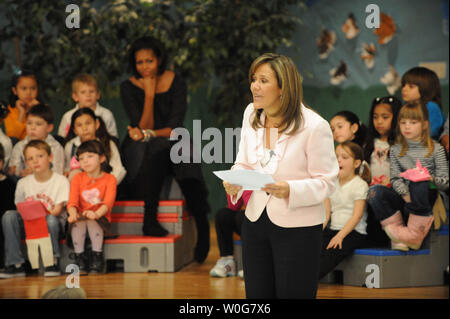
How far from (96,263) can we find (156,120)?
1123mm

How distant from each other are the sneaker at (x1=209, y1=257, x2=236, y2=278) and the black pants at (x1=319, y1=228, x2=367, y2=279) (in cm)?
62

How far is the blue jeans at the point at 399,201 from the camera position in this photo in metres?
4.01

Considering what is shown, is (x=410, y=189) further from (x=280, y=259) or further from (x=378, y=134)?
(x=280, y=259)

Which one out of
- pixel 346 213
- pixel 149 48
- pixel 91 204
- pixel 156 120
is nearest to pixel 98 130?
pixel 156 120

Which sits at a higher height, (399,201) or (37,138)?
(37,138)

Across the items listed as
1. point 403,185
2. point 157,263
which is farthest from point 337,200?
point 157,263

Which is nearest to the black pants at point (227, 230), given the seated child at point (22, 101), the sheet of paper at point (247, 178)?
the seated child at point (22, 101)

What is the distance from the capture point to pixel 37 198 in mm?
4562

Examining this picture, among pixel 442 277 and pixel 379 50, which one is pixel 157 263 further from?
pixel 379 50

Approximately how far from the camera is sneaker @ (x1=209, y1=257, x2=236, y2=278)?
4.40 metres

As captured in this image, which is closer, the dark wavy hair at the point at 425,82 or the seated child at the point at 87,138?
the dark wavy hair at the point at 425,82

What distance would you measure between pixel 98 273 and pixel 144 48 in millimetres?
Result: 1601

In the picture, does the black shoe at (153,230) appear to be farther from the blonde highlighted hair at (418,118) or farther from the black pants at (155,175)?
the blonde highlighted hair at (418,118)

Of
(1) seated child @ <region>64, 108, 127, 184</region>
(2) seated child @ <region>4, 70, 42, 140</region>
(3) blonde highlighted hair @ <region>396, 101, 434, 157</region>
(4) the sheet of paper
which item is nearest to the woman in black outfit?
(1) seated child @ <region>64, 108, 127, 184</region>
